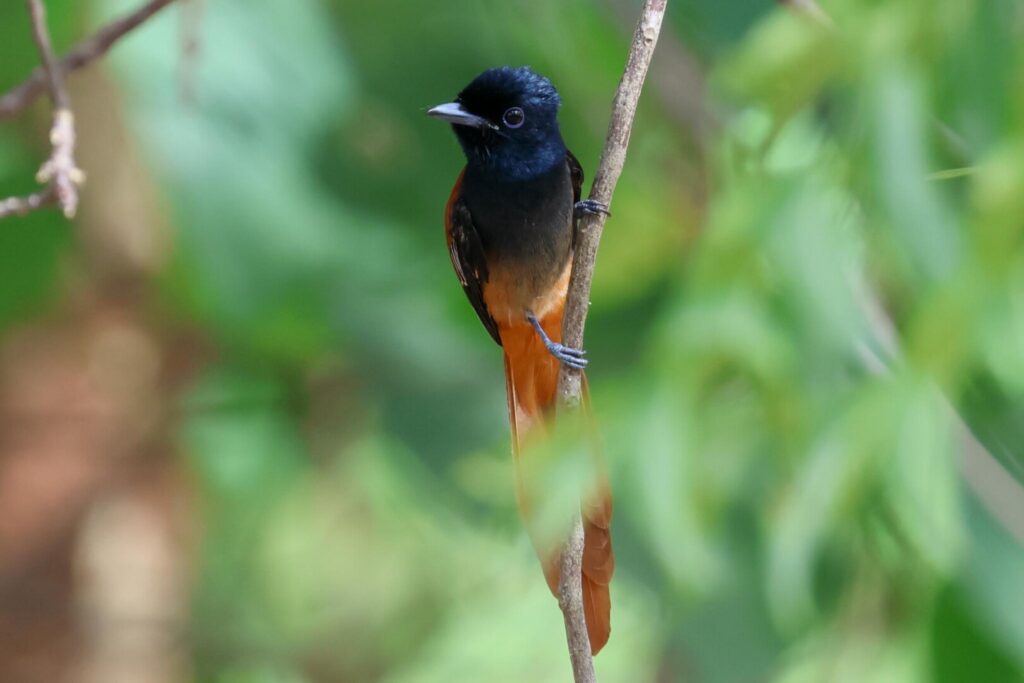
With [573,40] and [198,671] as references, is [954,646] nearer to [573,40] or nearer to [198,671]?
[573,40]

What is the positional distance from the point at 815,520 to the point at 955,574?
1.73ft

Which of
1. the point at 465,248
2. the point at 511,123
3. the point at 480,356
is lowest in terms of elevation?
the point at 480,356

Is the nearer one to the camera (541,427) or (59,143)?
(59,143)

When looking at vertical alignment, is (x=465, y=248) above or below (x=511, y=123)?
below

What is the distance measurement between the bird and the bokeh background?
18 cm

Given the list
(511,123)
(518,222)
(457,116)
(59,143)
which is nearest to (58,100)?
(59,143)

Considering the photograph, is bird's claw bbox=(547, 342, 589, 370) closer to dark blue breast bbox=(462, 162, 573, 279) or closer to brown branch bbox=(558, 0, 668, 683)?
brown branch bbox=(558, 0, 668, 683)

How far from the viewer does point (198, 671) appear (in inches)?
156

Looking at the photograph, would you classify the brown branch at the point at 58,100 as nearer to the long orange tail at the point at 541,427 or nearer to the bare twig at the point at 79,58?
the bare twig at the point at 79,58

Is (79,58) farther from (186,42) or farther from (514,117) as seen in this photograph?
(514,117)

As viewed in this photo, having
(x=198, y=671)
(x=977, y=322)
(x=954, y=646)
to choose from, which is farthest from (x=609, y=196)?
(x=198, y=671)

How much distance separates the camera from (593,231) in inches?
59.0

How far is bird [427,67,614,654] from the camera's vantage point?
2297 millimetres

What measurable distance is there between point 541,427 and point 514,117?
0.59 metres
